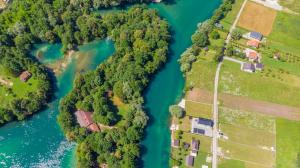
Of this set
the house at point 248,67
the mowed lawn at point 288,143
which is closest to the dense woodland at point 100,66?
the house at point 248,67

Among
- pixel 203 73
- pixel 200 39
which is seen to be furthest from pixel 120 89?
pixel 200 39

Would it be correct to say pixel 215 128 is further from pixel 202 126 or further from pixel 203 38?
pixel 203 38

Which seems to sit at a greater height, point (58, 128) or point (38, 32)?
point (38, 32)

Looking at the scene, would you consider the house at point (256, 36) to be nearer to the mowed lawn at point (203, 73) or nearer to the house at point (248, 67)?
the house at point (248, 67)

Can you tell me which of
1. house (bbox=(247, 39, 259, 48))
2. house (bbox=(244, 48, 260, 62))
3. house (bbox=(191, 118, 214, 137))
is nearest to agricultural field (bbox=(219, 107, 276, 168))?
house (bbox=(191, 118, 214, 137))

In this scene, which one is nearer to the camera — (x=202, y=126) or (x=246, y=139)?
(x=246, y=139)

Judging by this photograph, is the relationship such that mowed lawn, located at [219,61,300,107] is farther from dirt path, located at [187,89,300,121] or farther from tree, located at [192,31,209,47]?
tree, located at [192,31,209,47]
